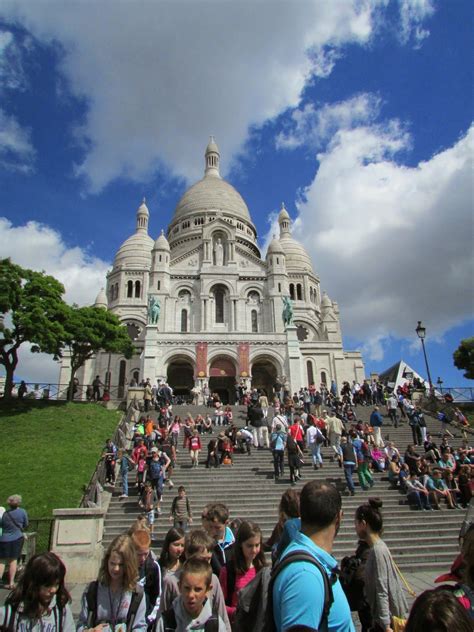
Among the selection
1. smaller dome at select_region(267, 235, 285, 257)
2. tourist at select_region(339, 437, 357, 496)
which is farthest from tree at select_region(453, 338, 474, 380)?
tourist at select_region(339, 437, 357, 496)

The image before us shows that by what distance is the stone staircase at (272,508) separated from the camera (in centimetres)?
931

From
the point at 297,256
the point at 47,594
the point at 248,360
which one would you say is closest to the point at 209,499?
the point at 47,594

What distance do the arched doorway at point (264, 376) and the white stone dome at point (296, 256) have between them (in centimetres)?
1843

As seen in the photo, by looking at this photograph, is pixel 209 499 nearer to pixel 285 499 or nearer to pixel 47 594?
pixel 285 499

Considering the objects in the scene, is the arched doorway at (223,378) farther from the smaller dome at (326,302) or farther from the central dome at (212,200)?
the central dome at (212,200)

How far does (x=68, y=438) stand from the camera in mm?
18438

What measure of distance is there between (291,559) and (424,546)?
916 cm

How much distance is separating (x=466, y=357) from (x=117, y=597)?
32569 mm

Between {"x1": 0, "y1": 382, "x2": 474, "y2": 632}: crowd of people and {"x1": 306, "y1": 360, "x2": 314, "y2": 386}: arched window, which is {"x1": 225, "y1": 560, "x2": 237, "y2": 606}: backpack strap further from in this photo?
{"x1": 306, "y1": 360, "x2": 314, "y2": 386}: arched window

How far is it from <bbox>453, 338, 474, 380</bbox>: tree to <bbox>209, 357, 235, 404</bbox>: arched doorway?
16.6 m

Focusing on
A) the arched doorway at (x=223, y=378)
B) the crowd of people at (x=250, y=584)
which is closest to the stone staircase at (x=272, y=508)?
the crowd of people at (x=250, y=584)

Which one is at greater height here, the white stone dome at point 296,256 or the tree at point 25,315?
the white stone dome at point 296,256

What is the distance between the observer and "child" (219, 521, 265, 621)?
3555 millimetres

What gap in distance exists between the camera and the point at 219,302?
133ft
